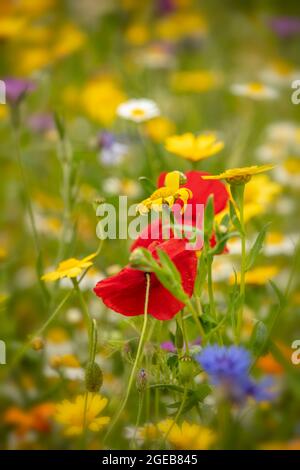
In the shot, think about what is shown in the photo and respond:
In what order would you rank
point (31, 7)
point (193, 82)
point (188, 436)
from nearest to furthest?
point (188, 436)
point (193, 82)
point (31, 7)

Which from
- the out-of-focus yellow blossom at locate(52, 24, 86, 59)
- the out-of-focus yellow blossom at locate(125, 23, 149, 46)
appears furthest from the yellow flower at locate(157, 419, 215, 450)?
the out-of-focus yellow blossom at locate(125, 23, 149, 46)

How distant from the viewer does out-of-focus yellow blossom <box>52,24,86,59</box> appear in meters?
1.88

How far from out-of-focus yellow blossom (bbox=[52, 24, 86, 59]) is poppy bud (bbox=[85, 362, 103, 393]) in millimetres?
1232

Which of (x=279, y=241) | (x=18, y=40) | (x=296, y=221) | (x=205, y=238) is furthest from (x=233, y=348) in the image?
(x=18, y=40)

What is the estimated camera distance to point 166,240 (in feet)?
2.35

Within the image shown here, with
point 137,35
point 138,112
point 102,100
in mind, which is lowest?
point 138,112

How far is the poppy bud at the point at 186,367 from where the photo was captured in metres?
0.70

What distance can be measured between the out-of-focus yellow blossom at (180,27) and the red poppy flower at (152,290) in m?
1.59

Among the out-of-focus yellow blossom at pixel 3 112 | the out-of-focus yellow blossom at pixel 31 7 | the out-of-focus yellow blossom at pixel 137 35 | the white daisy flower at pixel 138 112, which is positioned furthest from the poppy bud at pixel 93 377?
the out-of-focus yellow blossom at pixel 31 7

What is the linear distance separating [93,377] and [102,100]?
1069 mm

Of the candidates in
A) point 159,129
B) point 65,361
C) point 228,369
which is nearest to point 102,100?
point 159,129

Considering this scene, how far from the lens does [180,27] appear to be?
223 centimetres

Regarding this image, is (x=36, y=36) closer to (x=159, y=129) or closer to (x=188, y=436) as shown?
(x=159, y=129)

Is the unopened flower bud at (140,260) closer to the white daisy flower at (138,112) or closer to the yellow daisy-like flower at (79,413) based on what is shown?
the yellow daisy-like flower at (79,413)
